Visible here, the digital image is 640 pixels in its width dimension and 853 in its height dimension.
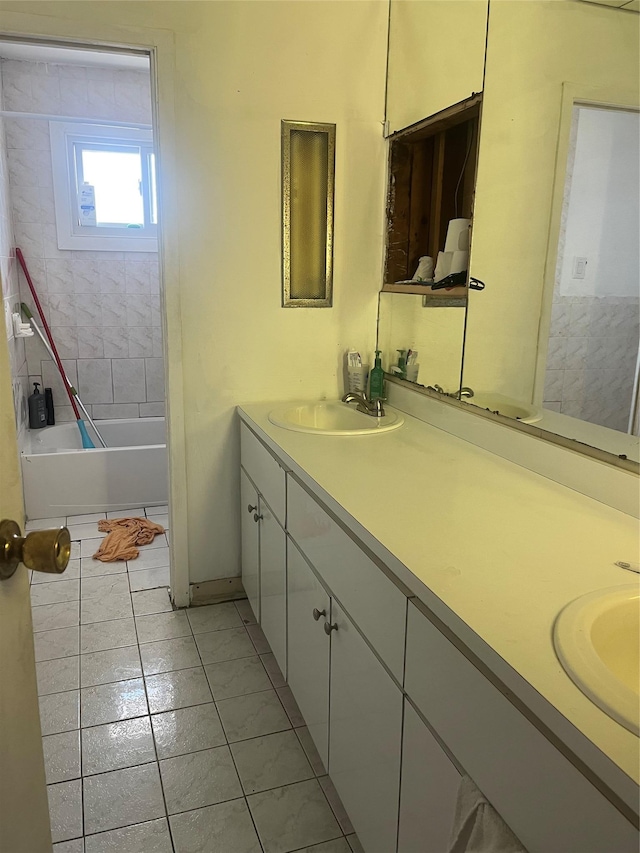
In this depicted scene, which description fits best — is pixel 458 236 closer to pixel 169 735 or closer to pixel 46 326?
pixel 169 735

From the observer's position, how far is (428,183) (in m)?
2.20

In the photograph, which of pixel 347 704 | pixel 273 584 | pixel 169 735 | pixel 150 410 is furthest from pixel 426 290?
pixel 150 410

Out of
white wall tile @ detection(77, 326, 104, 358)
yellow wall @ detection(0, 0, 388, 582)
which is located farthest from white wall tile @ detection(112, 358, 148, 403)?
yellow wall @ detection(0, 0, 388, 582)

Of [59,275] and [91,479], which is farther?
[59,275]

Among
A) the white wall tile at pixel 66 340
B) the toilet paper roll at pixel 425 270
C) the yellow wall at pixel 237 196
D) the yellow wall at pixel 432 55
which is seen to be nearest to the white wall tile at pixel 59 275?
the white wall tile at pixel 66 340

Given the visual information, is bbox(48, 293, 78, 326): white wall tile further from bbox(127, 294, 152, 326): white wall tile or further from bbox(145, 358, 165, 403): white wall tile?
bbox(145, 358, 165, 403): white wall tile

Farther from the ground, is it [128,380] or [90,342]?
[90,342]

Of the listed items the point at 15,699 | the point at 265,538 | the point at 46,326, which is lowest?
the point at 265,538

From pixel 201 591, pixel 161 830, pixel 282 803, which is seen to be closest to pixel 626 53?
pixel 282 803

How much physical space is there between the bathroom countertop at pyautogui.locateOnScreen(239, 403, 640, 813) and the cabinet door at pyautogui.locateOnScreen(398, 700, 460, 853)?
225mm

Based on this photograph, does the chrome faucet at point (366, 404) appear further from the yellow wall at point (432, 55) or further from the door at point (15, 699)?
the door at point (15, 699)

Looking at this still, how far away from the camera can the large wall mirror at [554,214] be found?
1.27 meters

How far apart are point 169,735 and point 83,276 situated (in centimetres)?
292

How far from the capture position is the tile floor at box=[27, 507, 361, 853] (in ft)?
4.86
